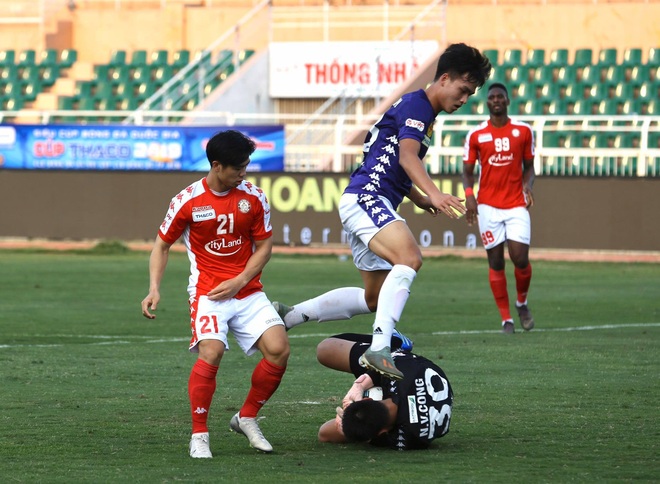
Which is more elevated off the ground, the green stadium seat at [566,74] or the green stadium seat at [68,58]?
the green stadium seat at [68,58]

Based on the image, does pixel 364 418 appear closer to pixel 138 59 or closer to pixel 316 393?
pixel 316 393

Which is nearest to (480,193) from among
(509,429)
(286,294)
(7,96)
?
(286,294)

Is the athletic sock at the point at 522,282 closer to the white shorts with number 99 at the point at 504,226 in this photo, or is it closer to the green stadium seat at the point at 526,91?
the white shorts with number 99 at the point at 504,226

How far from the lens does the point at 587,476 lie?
249 inches

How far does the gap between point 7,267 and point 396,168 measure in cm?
1318

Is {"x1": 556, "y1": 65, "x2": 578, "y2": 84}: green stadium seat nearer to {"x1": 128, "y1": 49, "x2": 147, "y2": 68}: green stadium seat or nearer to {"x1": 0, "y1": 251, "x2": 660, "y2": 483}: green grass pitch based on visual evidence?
{"x1": 128, "y1": 49, "x2": 147, "y2": 68}: green stadium seat

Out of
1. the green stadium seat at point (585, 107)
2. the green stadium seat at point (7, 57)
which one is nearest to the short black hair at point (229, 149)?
the green stadium seat at point (585, 107)

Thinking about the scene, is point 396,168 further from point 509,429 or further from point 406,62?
point 406,62

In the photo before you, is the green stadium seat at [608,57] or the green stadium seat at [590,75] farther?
the green stadium seat at [608,57]

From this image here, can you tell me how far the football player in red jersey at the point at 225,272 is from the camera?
699 cm

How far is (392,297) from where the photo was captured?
7.77 meters

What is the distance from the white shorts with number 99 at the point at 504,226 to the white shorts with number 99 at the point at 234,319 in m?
6.23

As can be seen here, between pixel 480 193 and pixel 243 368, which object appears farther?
pixel 480 193

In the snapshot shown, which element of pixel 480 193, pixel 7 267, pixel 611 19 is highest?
pixel 611 19
